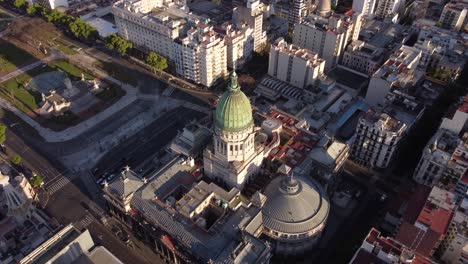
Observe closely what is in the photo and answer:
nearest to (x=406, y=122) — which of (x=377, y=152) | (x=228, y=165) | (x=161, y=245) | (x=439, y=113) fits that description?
(x=377, y=152)

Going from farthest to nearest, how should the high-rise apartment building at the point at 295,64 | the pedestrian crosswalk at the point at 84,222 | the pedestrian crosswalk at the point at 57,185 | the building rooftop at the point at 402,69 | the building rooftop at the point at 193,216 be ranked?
1. the high-rise apartment building at the point at 295,64
2. the building rooftop at the point at 402,69
3. the pedestrian crosswalk at the point at 57,185
4. the pedestrian crosswalk at the point at 84,222
5. the building rooftop at the point at 193,216

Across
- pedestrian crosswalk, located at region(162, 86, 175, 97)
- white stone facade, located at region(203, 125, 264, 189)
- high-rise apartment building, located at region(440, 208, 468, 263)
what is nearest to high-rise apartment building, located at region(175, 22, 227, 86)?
pedestrian crosswalk, located at region(162, 86, 175, 97)

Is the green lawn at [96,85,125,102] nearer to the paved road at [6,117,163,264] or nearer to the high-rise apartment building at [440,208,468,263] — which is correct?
the paved road at [6,117,163,264]

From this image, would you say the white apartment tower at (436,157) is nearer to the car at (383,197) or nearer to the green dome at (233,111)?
the car at (383,197)

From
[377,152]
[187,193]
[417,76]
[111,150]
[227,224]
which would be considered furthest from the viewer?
[417,76]

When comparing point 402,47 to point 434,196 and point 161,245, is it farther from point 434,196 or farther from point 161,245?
point 161,245

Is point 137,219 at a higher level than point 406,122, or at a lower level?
lower

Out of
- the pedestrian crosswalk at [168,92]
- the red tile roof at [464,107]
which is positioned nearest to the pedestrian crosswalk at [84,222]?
the pedestrian crosswalk at [168,92]
